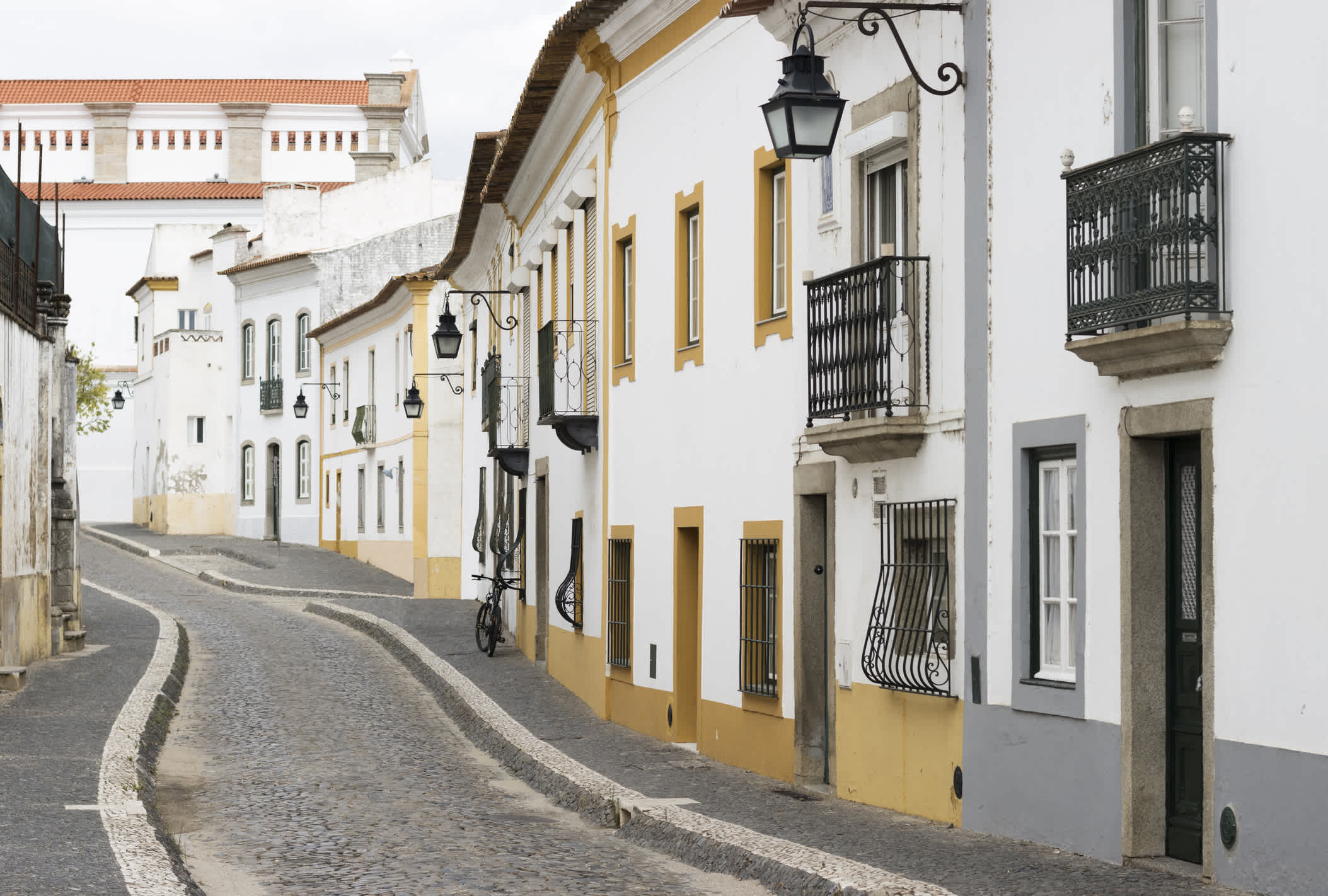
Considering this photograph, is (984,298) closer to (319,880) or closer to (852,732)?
(852,732)

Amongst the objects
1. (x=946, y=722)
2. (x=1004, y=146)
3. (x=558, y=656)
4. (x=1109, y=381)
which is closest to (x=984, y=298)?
(x=1004, y=146)

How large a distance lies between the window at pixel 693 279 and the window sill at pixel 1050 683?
20.5 ft

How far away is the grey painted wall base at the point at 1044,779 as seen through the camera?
358 inches

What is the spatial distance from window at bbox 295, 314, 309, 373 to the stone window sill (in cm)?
4363

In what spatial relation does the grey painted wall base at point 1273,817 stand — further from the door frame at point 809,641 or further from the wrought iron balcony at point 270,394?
the wrought iron balcony at point 270,394

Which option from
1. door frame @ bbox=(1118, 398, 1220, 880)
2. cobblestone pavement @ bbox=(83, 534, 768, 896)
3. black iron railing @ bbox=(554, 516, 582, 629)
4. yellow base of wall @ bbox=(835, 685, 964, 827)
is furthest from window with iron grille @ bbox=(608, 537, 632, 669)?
door frame @ bbox=(1118, 398, 1220, 880)

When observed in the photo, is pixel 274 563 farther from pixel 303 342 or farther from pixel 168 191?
pixel 168 191

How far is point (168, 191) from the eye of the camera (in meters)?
71.5

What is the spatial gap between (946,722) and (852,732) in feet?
4.54

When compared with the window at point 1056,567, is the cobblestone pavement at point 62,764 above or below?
below

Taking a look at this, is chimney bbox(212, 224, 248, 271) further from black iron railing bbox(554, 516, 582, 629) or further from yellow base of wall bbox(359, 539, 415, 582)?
black iron railing bbox(554, 516, 582, 629)

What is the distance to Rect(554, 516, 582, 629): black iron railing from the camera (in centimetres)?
1977

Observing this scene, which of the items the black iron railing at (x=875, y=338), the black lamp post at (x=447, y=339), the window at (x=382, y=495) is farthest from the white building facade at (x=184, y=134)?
the black iron railing at (x=875, y=338)

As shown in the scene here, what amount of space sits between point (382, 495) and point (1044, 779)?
3447 cm
